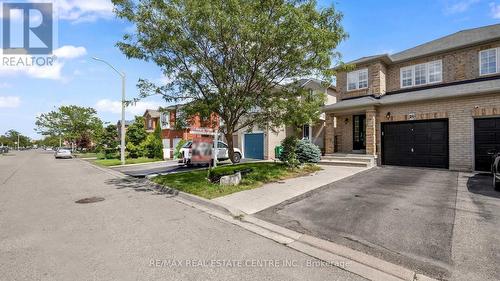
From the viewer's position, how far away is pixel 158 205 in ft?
25.1

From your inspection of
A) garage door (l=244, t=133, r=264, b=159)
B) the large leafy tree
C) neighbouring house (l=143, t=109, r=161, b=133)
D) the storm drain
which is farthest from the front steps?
the large leafy tree

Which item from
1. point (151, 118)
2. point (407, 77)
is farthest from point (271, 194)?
point (151, 118)

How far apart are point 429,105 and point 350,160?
525 centimetres

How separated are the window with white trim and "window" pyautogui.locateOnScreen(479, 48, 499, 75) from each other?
1.80 m

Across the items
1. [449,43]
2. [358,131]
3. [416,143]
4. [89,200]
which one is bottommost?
[89,200]

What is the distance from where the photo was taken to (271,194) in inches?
336

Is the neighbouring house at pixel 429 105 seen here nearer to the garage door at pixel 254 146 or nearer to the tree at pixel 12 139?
the garage door at pixel 254 146

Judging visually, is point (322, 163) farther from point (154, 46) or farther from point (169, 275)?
point (169, 275)

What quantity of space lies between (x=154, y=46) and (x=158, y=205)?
19.2 ft

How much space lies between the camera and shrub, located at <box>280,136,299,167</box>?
44.8 feet

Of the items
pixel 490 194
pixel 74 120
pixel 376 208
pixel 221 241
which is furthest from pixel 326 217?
pixel 74 120

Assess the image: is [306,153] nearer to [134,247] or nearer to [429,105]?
[429,105]

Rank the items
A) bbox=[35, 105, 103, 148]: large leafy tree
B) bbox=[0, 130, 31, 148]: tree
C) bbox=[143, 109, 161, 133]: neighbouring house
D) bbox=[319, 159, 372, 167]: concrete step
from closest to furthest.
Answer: bbox=[319, 159, 372, 167]: concrete step
bbox=[143, 109, 161, 133]: neighbouring house
bbox=[35, 105, 103, 148]: large leafy tree
bbox=[0, 130, 31, 148]: tree

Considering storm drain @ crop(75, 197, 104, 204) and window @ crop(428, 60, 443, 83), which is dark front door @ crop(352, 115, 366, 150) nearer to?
window @ crop(428, 60, 443, 83)
